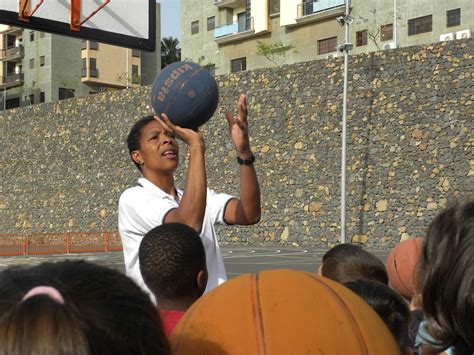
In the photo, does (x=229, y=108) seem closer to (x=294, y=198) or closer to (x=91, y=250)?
(x=294, y=198)

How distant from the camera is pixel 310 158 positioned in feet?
84.5

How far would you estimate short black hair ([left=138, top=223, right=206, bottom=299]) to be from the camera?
286 cm

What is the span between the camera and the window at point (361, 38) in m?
39.2

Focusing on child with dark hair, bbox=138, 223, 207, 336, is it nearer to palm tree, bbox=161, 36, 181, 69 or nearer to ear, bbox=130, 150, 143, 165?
ear, bbox=130, 150, 143, 165

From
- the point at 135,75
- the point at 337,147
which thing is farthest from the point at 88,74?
the point at 337,147

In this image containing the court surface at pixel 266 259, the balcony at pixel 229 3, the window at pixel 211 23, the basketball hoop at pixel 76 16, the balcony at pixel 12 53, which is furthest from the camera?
the balcony at pixel 12 53

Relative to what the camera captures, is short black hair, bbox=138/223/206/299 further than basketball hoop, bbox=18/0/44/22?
No

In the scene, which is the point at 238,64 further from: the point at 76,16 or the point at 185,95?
the point at 185,95

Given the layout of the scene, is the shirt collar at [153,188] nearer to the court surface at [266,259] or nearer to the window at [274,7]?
the court surface at [266,259]

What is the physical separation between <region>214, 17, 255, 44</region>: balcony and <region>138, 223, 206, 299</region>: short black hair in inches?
1638

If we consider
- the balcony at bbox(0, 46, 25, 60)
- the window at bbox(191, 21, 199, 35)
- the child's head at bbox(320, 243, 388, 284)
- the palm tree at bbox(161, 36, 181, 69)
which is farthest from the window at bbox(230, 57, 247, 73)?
the child's head at bbox(320, 243, 388, 284)

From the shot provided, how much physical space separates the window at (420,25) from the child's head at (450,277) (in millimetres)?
36541

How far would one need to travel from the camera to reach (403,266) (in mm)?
3545

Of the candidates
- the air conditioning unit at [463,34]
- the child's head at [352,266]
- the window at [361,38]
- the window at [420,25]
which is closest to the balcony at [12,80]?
the window at [361,38]
